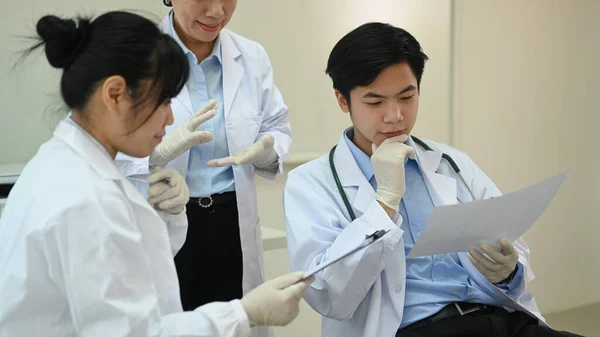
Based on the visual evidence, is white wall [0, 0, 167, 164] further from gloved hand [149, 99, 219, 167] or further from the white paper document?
the white paper document

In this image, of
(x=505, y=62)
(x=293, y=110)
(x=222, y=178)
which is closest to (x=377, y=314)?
(x=222, y=178)

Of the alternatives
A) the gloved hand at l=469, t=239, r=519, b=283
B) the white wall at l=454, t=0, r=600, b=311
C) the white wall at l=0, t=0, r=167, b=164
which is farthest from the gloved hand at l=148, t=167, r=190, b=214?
the white wall at l=454, t=0, r=600, b=311

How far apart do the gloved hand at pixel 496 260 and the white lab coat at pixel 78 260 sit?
0.65m

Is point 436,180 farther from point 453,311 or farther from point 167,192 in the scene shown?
point 167,192

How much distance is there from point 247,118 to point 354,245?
27.1 inches

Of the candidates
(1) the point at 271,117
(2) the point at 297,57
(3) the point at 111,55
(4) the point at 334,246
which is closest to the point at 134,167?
(1) the point at 271,117

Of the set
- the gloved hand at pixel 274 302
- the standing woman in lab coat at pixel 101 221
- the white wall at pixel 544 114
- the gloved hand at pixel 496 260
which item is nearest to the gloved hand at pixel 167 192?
the standing woman in lab coat at pixel 101 221

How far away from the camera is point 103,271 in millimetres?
906

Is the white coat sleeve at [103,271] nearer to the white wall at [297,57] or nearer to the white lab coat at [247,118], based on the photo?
the white lab coat at [247,118]

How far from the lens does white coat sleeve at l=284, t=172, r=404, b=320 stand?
136 cm

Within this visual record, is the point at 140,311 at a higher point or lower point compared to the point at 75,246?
lower

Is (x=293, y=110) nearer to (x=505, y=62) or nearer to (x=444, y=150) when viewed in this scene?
(x=444, y=150)

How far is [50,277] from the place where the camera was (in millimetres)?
931

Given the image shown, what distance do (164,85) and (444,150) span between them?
0.95 m
